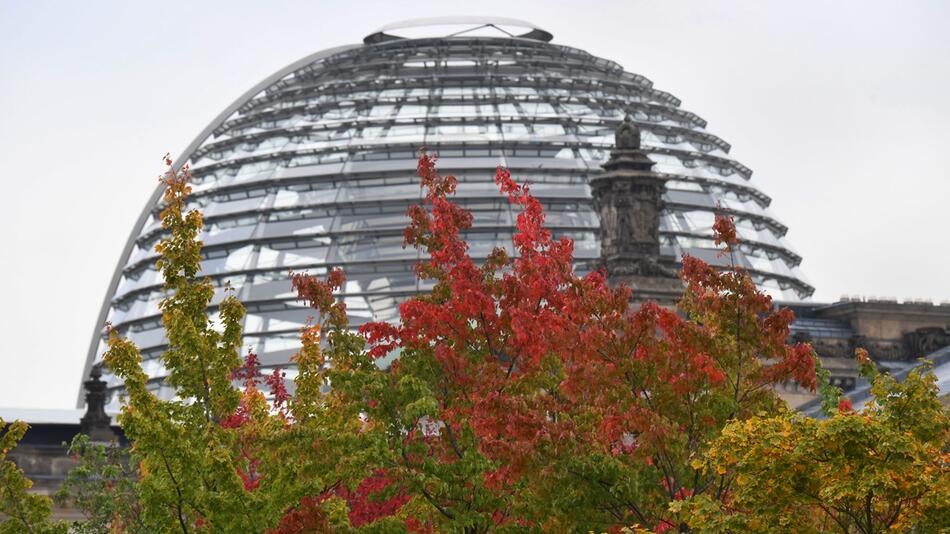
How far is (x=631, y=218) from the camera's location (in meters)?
45.0

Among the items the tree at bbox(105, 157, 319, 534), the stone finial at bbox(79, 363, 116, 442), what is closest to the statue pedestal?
the stone finial at bbox(79, 363, 116, 442)

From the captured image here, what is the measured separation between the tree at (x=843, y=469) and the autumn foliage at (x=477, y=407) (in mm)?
482

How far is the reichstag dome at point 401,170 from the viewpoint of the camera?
216ft

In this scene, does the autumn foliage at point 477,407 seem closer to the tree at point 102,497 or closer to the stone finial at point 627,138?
the tree at point 102,497

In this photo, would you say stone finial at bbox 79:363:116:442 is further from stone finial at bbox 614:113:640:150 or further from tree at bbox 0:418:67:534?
tree at bbox 0:418:67:534

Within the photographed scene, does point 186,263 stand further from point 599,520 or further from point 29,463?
point 29,463

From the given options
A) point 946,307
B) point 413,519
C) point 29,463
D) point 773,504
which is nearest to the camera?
point 773,504

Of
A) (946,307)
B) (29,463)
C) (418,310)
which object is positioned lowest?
(29,463)

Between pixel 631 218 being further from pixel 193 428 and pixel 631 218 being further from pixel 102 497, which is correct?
pixel 193 428

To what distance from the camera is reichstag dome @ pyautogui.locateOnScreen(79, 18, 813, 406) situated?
Result: 65.9 m

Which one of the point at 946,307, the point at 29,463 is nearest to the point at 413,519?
the point at 946,307

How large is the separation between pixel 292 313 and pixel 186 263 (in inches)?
1678

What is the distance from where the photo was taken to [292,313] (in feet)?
218

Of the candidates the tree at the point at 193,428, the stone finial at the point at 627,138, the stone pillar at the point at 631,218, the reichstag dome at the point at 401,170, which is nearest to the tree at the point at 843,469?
the tree at the point at 193,428
